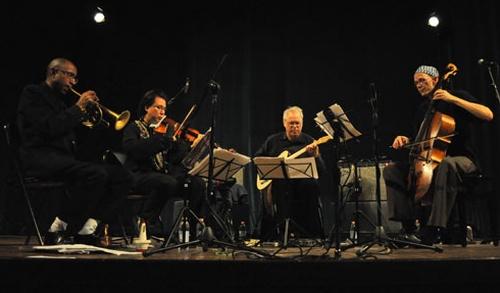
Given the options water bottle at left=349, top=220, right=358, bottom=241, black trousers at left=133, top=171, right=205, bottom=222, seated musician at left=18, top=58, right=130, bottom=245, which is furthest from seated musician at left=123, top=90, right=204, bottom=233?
water bottle at left=349, top=220, right=358, bottom=241

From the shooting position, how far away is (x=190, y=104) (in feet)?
22.7

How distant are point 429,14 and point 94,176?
16.0 ft

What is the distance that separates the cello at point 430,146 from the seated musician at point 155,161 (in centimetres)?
192

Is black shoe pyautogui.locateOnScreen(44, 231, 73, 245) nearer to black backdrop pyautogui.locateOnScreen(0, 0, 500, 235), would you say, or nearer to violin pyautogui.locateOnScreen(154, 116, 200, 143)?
violin pyautogui.locateOnScreen(154, 116, 200, 143)

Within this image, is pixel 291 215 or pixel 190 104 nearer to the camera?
pixel 291 215

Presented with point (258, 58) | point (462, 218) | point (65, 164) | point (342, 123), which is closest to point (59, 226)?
point (65, 164)

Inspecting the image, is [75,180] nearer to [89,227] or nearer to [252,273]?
[89,227]

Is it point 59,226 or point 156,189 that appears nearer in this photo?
point 59,226

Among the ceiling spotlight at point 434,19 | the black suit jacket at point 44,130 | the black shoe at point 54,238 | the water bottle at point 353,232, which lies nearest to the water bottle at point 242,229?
the water bottle at point 353,232

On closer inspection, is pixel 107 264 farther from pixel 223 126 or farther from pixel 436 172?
pixel 223 126

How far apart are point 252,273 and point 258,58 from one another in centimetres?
452

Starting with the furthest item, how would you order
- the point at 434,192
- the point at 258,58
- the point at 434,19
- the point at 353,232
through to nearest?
the point at 258,58, the point at 434,19, the point at 353,232, the point at 434,192

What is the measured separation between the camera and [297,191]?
5355 mm

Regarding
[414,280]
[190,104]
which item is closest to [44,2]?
[190,104]
